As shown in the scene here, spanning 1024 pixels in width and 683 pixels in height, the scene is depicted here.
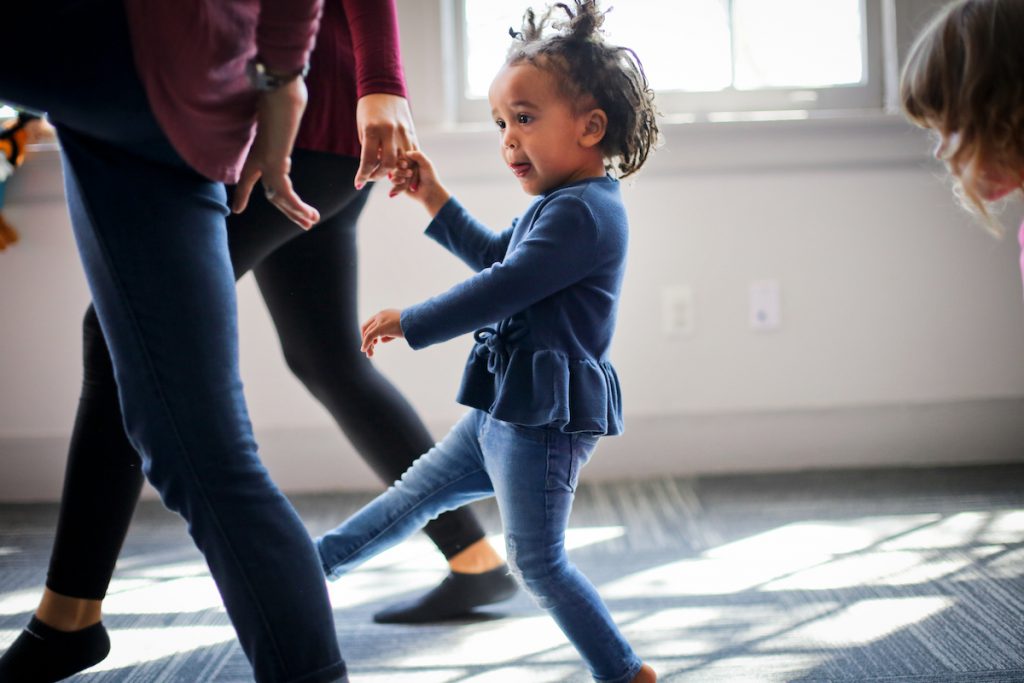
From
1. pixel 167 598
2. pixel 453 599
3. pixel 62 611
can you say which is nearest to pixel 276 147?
pixel 62 611

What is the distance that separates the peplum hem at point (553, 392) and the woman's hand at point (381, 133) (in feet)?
0.81

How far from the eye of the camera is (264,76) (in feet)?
2.61

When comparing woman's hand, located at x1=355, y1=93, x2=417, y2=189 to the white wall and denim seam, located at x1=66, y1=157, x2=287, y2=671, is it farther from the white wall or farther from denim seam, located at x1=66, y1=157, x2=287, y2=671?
the white wall

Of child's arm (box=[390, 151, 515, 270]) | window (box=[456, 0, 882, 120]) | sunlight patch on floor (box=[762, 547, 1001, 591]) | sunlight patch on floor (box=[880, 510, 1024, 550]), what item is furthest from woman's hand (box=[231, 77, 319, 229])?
window (box=[456, 0, 882, 120])

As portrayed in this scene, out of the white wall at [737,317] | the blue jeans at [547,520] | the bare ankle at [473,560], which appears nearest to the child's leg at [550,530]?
the blue jeans at [547,520]

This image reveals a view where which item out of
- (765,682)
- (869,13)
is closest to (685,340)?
(869,13)

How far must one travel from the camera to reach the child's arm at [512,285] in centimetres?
103

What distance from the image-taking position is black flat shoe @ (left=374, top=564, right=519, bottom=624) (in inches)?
57.5

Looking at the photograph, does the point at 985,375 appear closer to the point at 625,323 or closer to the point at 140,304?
the point at 625,323

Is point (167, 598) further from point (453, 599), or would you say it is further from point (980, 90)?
point (980, 90)

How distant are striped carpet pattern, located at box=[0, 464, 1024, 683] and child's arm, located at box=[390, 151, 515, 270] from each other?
53cm

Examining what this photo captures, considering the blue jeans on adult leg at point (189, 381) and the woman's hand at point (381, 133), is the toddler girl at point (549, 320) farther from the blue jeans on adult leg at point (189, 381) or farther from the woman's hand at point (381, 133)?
the blue jeans on adult leg at point (189, 381)

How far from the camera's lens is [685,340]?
2.31 metres

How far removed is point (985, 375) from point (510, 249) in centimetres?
165
